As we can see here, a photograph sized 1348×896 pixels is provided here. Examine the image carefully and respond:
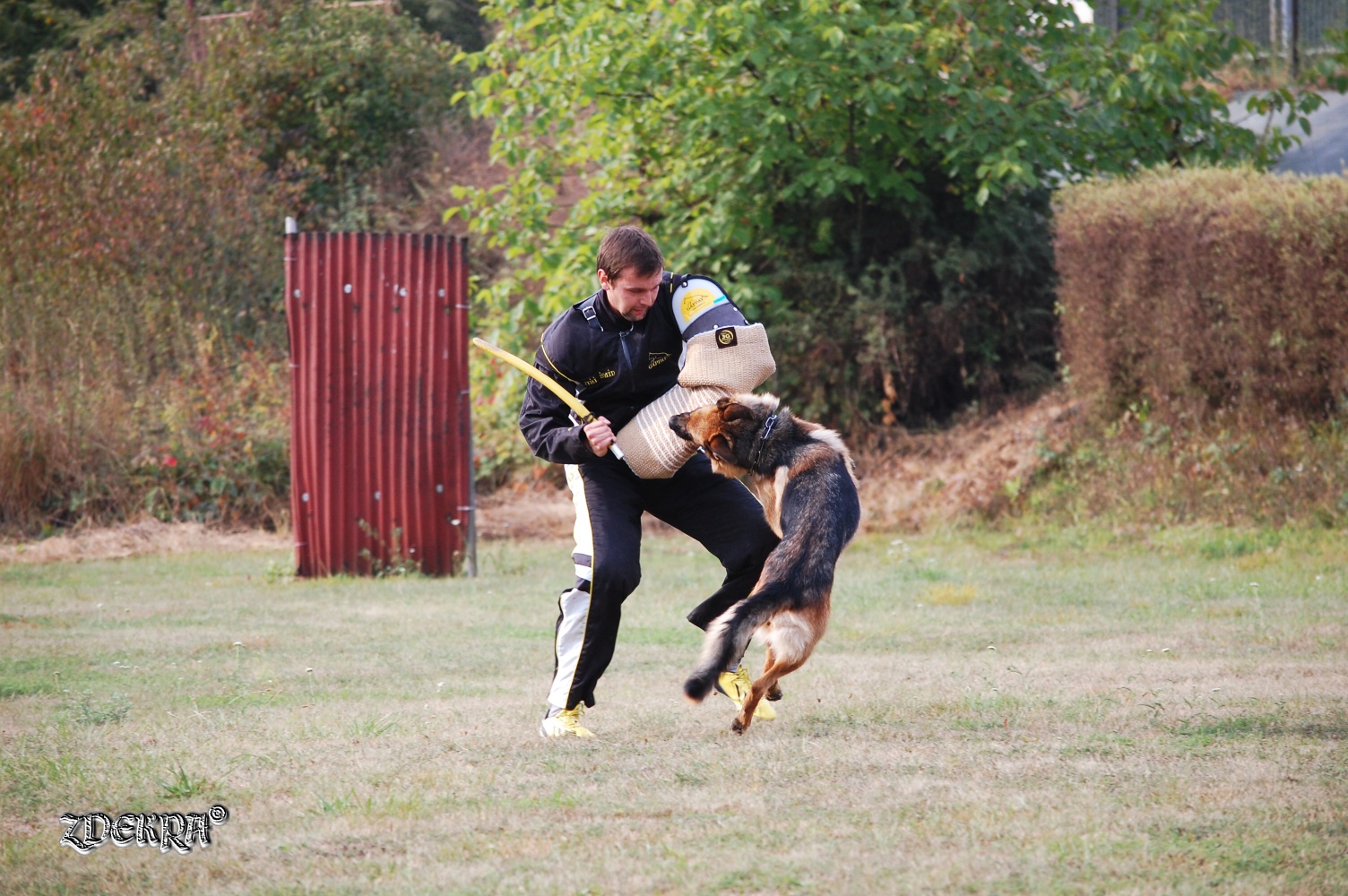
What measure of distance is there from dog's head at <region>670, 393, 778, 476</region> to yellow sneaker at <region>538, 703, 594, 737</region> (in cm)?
112

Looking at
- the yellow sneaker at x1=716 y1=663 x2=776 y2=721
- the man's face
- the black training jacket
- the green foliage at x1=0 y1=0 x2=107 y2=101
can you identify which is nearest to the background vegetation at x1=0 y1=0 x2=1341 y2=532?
the green foliage at x1=0 y1=0 x2=107 y2=101

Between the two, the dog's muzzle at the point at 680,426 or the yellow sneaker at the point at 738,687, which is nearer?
the dog's muzzle at the point at 680,426

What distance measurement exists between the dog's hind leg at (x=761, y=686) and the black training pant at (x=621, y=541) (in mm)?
485

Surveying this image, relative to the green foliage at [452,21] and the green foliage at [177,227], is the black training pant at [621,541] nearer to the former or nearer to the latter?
the green foliage at [177,227]

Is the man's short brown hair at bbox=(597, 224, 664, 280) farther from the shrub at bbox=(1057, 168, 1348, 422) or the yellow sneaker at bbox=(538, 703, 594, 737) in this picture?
the shrub at bbox=(1057, 168, 1348, 422)

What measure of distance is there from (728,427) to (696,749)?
123cm

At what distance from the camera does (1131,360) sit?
11828mm

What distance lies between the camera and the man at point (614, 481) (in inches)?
195

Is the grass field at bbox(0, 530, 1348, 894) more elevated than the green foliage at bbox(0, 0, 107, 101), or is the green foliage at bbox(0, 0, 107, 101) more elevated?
the green foliage at bbox(0, 0, 107, 101)

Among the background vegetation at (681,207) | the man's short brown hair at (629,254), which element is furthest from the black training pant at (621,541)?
the background vegetation at (681,207)

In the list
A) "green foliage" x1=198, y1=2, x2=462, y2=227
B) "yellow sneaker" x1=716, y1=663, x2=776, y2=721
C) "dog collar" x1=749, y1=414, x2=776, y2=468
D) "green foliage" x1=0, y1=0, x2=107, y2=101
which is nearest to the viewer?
"dog collar" x1=749, y1=414, x2=776, y2=468

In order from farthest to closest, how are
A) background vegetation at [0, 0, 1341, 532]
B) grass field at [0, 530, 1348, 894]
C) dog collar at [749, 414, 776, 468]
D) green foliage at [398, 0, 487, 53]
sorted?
green foliage at [398, 0, 487, 53], background vegetation at [0, 0, 1341, 532], dog collar at [749, 414, 776, 468], grass field at [0, 530, 1348, 894]

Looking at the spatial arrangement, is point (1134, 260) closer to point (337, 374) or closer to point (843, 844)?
point (337, 374)

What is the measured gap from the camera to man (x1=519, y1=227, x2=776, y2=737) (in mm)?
4957
